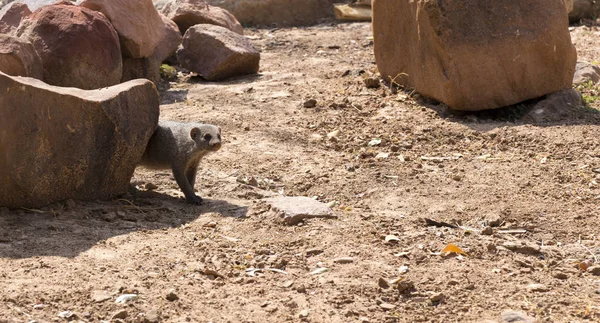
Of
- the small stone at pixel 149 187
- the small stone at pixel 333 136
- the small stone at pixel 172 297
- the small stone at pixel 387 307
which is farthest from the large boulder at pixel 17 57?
the small stone at pixel 387 307

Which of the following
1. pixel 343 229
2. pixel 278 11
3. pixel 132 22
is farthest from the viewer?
pixel 278 11

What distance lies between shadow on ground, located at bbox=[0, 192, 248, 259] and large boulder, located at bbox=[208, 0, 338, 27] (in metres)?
7.79

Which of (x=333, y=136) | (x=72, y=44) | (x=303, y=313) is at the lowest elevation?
(x=333, y=136)

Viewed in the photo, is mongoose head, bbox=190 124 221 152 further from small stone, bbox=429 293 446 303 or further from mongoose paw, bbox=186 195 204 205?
small stone, bbox=429 293 446 303

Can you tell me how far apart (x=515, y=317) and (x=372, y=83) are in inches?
202

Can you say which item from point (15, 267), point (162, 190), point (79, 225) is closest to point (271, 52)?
point (162, 190)

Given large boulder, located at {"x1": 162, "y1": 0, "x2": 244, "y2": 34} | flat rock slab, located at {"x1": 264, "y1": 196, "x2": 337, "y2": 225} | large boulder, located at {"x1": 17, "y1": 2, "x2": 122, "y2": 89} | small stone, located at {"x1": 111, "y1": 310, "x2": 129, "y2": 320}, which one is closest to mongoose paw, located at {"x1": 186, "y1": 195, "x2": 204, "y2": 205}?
flat rock slab, located at {"x1": 264, "y1": 196, "x2": 337, "y2": 225}

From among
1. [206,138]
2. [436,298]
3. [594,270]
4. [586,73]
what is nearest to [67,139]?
[206,138]

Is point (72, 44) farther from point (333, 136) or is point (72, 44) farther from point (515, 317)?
point (515, 317)

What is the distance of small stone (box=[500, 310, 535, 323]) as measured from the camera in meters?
4.02

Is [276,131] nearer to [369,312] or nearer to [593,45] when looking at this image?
[369,312]

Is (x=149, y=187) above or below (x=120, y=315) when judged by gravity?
below

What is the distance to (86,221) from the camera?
17.5 ft

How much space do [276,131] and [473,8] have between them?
2.13m
